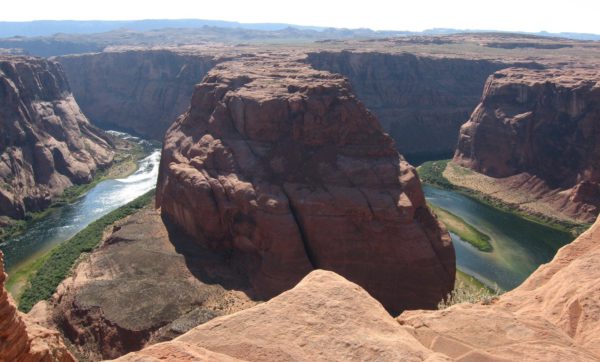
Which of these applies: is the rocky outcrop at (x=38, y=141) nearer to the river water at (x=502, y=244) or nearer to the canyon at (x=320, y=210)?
the canyon at (x=320, y=210)

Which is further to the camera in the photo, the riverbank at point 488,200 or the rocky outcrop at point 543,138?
the rocky outcrop at point 543,138

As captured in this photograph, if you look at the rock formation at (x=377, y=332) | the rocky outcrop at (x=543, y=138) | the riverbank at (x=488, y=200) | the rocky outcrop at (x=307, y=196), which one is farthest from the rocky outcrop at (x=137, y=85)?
the rock formation at (x=377, y=332)

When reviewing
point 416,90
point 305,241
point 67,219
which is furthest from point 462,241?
point 416,90

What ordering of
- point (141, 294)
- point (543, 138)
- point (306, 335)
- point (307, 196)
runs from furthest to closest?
point (543, 138) → point (307, 196) → point (141, 294) → point (306, 335)

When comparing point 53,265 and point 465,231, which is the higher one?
point 53,265

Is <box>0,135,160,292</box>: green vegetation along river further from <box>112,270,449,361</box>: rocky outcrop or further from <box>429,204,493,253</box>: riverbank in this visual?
<box>429,204,493,253</box>: riverbank

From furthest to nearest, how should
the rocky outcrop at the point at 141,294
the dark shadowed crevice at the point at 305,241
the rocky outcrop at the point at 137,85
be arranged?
the rocky outcrop at the point at 137,85 < the dark shadowed crevice at the point at 305,241 < the rocky outcrop at the point at 141,294

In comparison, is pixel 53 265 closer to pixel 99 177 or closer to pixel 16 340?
pixel 99 177
